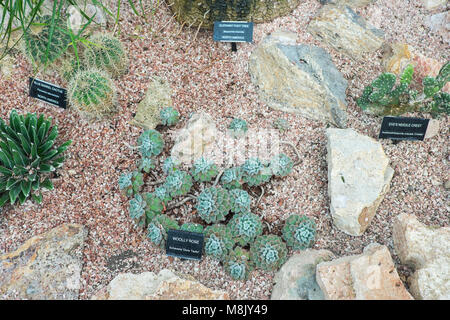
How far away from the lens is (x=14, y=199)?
129 inches

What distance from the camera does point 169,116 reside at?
3.59 meters

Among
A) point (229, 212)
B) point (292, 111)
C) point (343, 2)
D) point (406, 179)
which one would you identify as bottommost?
point (229, 212)

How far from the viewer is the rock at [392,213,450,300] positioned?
262 centimetres

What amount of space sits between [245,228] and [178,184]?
0.65 m

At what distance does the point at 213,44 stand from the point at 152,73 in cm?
72

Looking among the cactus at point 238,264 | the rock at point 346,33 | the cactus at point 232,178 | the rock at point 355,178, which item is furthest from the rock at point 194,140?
the rock at point 346,33

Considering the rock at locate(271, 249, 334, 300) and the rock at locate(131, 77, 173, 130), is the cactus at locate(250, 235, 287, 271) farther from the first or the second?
the rock at locate(131, 77, 173, 130)

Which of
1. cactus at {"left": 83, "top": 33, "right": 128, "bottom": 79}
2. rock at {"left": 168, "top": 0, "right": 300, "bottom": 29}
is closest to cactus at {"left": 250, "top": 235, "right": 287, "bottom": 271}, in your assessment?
cactus at {"left": 83, "top": 33, "right": 128, "bottom": 79}

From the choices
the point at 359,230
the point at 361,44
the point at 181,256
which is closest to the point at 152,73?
the point at 181,256

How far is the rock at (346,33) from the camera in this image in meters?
4.04

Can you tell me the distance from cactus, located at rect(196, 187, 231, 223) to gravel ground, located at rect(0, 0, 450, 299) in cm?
27

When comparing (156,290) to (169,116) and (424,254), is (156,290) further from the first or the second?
(424,254)

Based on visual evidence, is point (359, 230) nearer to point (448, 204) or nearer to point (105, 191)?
point (448, 204)
